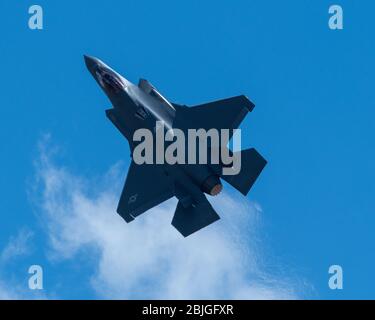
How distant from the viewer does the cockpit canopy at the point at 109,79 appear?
42688 mm

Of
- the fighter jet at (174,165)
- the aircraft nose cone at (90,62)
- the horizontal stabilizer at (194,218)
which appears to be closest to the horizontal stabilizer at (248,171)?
the fighter jet at (174,165)

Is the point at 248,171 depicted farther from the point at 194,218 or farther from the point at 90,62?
the point at 90,62

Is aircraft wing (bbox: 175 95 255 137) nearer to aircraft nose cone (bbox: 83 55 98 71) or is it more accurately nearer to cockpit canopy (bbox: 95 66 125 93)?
cockpit canopy (bbox: 95 66 125 93)

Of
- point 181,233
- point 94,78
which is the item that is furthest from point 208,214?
point 94,78

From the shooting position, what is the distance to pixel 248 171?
40.0 m

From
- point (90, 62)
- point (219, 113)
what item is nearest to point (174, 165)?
point (219, 113)

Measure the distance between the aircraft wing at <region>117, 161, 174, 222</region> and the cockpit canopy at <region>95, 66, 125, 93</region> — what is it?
4585mm

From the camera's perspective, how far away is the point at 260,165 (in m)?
40.0

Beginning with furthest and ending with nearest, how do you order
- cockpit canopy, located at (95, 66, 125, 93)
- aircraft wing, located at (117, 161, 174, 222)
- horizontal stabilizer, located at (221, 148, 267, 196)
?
cockpit canopy, located at (95, 66, 125, 93), aircraft wing, located at (117, 161, 174, 222), horizontal stabilizer, located at (221, 148, 267, 196)

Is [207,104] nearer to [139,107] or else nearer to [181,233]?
[139,107]

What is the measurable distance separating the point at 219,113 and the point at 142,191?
639 cm

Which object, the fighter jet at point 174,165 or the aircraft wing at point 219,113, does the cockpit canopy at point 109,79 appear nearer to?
the fighter jet at point 174,165

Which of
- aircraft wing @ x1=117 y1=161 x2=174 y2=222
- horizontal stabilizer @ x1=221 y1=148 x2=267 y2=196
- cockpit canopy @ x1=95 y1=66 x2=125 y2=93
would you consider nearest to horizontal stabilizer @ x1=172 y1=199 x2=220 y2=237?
aircraft wing @ x1=117 y1=161 x2=174 y2=222

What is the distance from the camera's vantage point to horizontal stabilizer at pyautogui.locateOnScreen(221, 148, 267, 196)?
3997 cm
